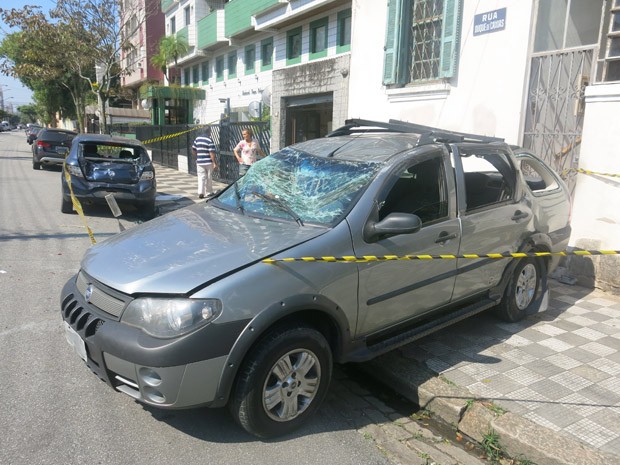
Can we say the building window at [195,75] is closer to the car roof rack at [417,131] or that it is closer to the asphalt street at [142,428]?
the car roof rack at [417,131]

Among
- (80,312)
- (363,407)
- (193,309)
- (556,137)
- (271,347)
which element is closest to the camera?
(193,309)

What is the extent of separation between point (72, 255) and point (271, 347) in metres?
5.24

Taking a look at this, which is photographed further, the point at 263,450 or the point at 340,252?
the point at 340,252

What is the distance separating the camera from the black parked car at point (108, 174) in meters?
9.30

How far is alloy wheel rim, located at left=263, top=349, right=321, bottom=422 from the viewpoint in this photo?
2949mm

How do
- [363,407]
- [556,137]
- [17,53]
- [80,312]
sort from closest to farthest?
[80,312], [363,407], [556,137], [17,53]

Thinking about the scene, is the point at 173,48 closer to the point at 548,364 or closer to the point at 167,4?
the point at 167,4

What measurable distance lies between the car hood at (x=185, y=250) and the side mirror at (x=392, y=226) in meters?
0.33

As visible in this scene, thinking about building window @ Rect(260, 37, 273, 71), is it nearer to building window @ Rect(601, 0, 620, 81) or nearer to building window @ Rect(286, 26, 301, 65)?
building window @ Rect(286, 26, 301, 65)

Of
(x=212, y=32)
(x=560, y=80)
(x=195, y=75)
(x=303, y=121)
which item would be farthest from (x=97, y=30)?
(x=560, y=80)

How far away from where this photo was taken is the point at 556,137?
7023 millimetres

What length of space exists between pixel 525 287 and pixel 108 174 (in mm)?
7627

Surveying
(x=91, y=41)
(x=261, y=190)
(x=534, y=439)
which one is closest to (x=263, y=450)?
(x=534, y=439)

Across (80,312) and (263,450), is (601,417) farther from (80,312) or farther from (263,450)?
(80,312)
